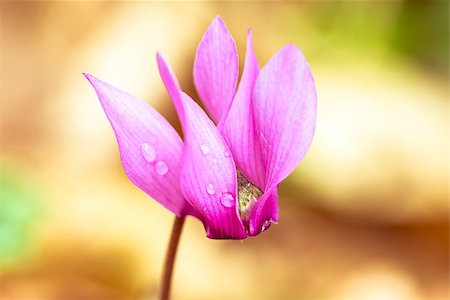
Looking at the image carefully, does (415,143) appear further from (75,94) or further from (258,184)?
(258,184)

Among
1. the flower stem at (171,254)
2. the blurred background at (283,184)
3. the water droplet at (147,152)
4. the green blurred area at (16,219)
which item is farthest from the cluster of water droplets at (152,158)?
the green blurred area at (16,219)

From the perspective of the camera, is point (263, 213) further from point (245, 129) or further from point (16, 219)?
point (16, 219)

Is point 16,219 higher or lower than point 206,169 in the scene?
higher

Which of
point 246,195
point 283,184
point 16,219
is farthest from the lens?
point 283,184

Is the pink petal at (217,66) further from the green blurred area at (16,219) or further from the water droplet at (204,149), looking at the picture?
the green blurred area at (16,219)

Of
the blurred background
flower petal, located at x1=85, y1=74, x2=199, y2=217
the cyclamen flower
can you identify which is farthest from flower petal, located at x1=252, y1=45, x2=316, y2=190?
the blurred background

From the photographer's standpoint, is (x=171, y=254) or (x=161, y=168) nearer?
(x=161, y=168)

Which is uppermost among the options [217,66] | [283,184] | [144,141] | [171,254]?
[283,184]

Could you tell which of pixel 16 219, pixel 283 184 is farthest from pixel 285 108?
pixel 283 184
